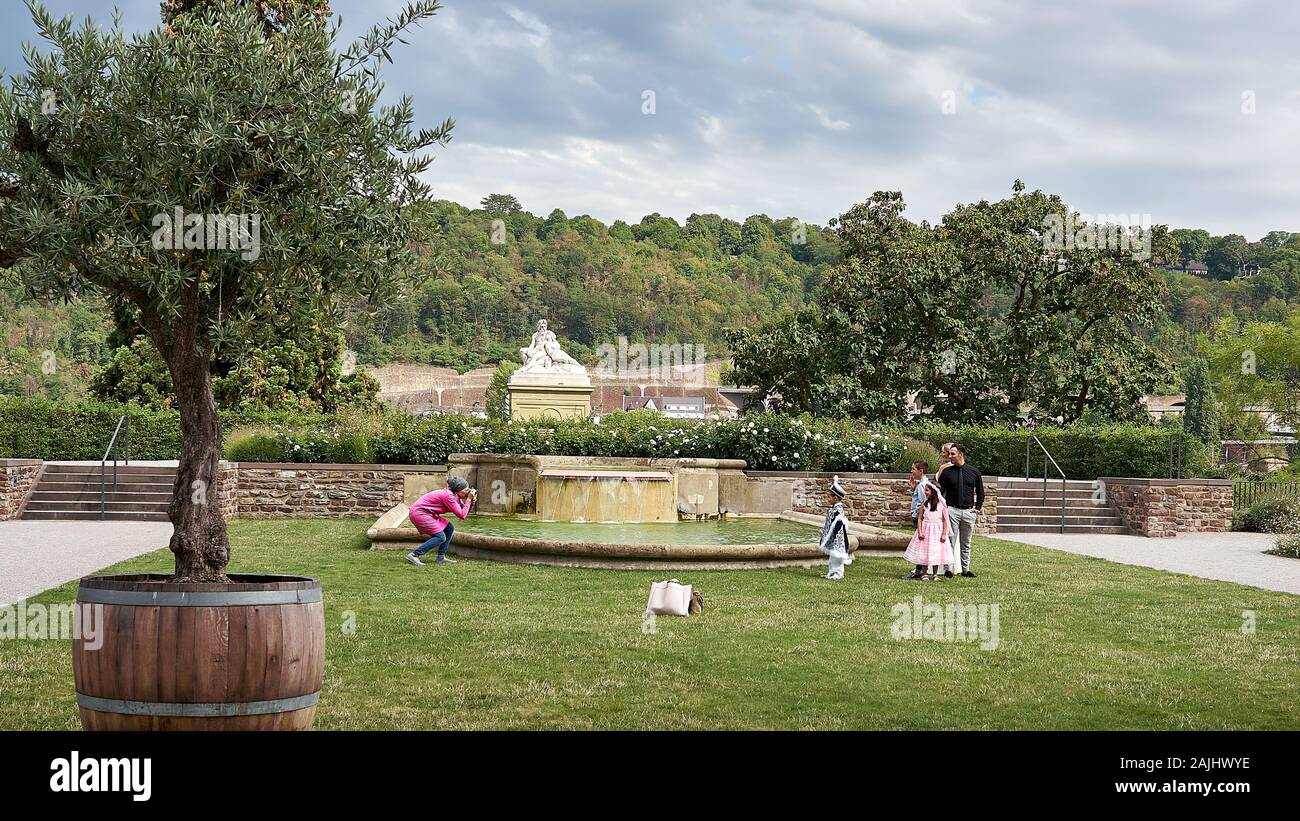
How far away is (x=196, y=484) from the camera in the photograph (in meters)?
6.56

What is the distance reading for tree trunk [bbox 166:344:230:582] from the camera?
6535 millimetres

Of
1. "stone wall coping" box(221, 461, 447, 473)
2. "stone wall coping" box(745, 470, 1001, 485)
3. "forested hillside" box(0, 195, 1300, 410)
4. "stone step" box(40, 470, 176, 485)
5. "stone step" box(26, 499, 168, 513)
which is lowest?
"stone step" box(26, 499, 168, 513)

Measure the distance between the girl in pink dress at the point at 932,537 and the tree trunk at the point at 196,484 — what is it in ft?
30.6

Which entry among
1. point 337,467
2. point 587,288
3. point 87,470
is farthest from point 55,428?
point 587,288

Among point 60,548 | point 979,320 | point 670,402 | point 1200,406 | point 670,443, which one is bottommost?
point 60,548

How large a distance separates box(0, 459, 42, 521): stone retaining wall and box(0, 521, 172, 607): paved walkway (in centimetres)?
63

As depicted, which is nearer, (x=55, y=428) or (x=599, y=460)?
(x=599, y=460)

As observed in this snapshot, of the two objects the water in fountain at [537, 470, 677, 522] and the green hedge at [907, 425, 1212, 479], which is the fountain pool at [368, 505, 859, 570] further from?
the green hedge at [907, 425, 1212, 479]

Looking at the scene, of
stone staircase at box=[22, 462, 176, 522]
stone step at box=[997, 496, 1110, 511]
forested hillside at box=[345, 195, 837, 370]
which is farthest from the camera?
forested hillside at box=[345, 195, 837, 370]

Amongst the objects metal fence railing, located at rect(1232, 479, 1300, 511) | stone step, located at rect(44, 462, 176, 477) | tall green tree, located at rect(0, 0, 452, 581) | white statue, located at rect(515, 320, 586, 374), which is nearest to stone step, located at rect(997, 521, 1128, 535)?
metal fence railing, located at rect(1232, 479, 1300, 511)

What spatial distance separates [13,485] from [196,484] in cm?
1649

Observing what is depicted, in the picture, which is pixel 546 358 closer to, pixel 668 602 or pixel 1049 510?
pixel 1049 510

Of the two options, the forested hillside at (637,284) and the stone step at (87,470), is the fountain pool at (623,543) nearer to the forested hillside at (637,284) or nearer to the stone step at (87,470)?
the stone step at (87,470)
